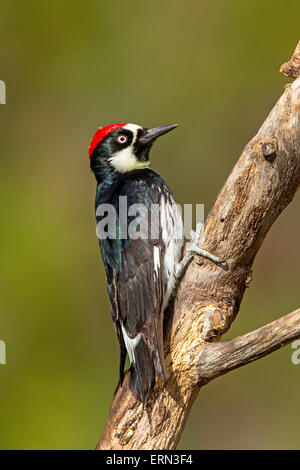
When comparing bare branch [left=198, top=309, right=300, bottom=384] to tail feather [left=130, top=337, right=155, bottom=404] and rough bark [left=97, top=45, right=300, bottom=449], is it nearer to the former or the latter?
rough bark [left=97, top=45, right=300, bottom=449]

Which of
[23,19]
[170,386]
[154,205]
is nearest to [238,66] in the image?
[23,19]

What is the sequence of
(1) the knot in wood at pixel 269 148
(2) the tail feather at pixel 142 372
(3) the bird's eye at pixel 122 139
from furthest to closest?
(3) the bird's eye at pixel 122 139, (2) the tail feather at pixel 142 372, (1) the knot in wood at pixel 269 148

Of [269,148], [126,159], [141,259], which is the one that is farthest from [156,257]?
[269,148]

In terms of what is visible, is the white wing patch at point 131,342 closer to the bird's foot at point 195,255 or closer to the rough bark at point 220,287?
the rough bark at point 220,287

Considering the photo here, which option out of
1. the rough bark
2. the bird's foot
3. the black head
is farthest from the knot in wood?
the black head

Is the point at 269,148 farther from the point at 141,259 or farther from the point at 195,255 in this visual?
the point at 141,259

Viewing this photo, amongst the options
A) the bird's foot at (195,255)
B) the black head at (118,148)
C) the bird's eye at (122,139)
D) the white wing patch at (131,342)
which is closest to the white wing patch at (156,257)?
the bird's foot at (195,255)

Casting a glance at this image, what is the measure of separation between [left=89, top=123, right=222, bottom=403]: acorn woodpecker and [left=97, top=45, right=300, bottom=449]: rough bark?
8 cm

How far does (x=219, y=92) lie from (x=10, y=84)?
220 cm

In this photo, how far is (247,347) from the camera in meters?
2.88

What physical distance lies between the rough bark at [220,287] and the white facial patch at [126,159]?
2.87ft

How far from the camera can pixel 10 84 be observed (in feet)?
23.2

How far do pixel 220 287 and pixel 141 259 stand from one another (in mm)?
459

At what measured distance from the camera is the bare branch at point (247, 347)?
108 inches
